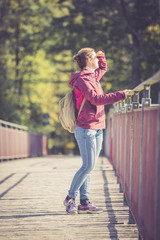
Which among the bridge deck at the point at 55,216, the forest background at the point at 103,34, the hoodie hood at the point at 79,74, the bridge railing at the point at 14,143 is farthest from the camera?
the forest background at the point at 103,34

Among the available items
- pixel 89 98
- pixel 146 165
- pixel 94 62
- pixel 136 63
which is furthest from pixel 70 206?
pixel 136 63

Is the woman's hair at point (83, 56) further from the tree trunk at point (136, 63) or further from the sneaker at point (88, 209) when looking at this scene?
the tree trunk at point (136, 63)

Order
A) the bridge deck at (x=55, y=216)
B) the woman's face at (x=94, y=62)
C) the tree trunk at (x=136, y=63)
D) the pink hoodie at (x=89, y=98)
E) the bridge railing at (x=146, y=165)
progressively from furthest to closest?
the tree trunk at (x=136, y=63) < the woman's face at (x=94, y=62) < the pink hoodie at (x=89, y=98) < the bridge deck at (x=55, y=216) < the bridge railing at (x=146, y=165)

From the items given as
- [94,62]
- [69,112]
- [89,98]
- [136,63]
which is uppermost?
[136,63]

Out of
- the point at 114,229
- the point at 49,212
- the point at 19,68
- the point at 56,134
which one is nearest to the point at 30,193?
the point at 49,212

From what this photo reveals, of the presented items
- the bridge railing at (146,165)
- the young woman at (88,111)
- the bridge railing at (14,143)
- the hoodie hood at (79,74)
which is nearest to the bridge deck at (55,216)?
the bridge railing at (146,165)

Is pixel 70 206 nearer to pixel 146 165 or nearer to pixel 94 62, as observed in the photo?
pixel 94 62

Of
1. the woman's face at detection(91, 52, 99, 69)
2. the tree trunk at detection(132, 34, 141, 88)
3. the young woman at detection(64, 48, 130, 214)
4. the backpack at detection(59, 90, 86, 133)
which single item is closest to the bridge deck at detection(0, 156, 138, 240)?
the young woman at detection(64, 48, 130, 214)

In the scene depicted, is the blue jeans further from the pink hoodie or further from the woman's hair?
the woman's hair

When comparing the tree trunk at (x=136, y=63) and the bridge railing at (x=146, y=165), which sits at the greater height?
the tree trunk at (x=136, y=63)

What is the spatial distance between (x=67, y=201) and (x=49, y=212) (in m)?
0.32

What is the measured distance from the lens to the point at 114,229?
4246 millimetres

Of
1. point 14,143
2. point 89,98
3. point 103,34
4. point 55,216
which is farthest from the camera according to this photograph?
point 103,34

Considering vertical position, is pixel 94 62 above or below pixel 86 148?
above
